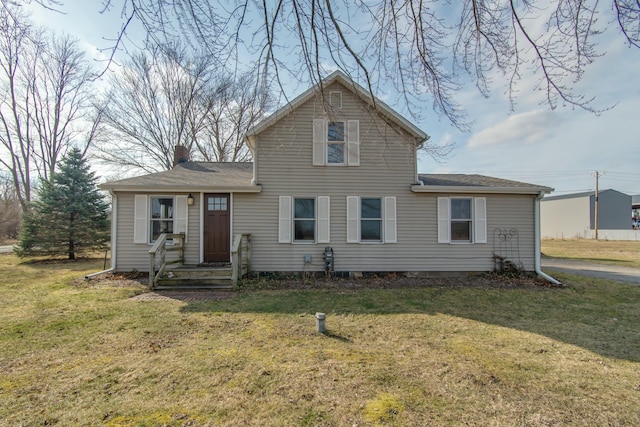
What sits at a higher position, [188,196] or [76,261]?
[188,196]

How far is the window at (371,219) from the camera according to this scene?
28.8 ft

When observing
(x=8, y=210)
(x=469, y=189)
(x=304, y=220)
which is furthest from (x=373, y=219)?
(x=8, y=210)

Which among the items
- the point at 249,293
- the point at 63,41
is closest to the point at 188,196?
the point at 249,293

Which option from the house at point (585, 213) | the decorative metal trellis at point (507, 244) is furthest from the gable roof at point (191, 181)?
the house at point (585, 213)

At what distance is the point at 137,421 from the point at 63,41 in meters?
11.7

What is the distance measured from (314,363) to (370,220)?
19.6 ft

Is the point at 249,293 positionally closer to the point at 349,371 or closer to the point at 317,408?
the point at 349,371

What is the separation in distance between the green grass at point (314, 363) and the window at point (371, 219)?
2856 millimetres

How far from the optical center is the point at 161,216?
28.5 ft

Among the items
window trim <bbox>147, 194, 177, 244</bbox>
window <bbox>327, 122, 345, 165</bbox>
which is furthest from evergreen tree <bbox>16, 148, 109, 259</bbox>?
window <bbox>327, 122, 345, 165</bbox>

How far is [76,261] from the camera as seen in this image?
12.8 m

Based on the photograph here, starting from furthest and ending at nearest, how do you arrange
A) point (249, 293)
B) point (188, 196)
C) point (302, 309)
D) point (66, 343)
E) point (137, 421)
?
point (188, 196) < point (249, 293) < point (302, 309) < point (66, 343) < point (137, 421)

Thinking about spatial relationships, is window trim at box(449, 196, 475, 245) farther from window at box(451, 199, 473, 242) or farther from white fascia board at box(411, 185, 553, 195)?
white fascia board at box(411, 185, 553, 195)

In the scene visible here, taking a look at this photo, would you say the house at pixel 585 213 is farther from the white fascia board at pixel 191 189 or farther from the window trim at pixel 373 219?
the white fascia board at pixel 191 189
